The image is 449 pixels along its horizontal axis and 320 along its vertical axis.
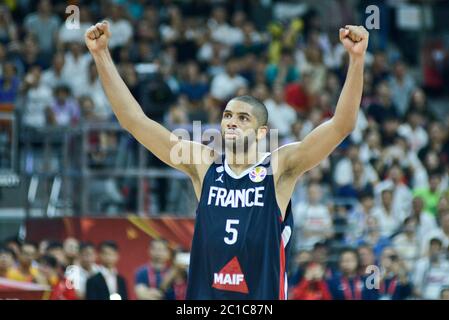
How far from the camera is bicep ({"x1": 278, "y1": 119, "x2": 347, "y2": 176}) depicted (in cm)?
775

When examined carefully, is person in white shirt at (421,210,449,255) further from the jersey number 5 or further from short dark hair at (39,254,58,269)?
the jersey number 5

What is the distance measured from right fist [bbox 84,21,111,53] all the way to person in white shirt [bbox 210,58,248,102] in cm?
1258

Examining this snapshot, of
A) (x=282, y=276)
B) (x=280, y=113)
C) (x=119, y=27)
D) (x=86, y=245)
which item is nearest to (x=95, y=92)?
(x=119, y=27)

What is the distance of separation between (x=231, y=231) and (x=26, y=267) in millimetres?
8275

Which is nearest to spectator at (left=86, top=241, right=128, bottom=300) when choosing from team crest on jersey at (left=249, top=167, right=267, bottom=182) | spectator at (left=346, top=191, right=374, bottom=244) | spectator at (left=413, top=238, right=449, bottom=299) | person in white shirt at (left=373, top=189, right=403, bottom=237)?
spectator at (left=346, top=191, right=374, bottom=244)

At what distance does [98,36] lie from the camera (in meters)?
7.95

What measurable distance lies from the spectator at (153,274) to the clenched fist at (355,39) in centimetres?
831

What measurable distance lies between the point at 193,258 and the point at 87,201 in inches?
392

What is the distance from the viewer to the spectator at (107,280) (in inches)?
551

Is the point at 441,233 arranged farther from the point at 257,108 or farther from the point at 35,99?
the point at 257,108

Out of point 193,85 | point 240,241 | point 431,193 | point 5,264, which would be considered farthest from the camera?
point 193,85

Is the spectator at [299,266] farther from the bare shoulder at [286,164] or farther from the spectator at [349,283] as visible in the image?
the bare shoulder at [286,164]
